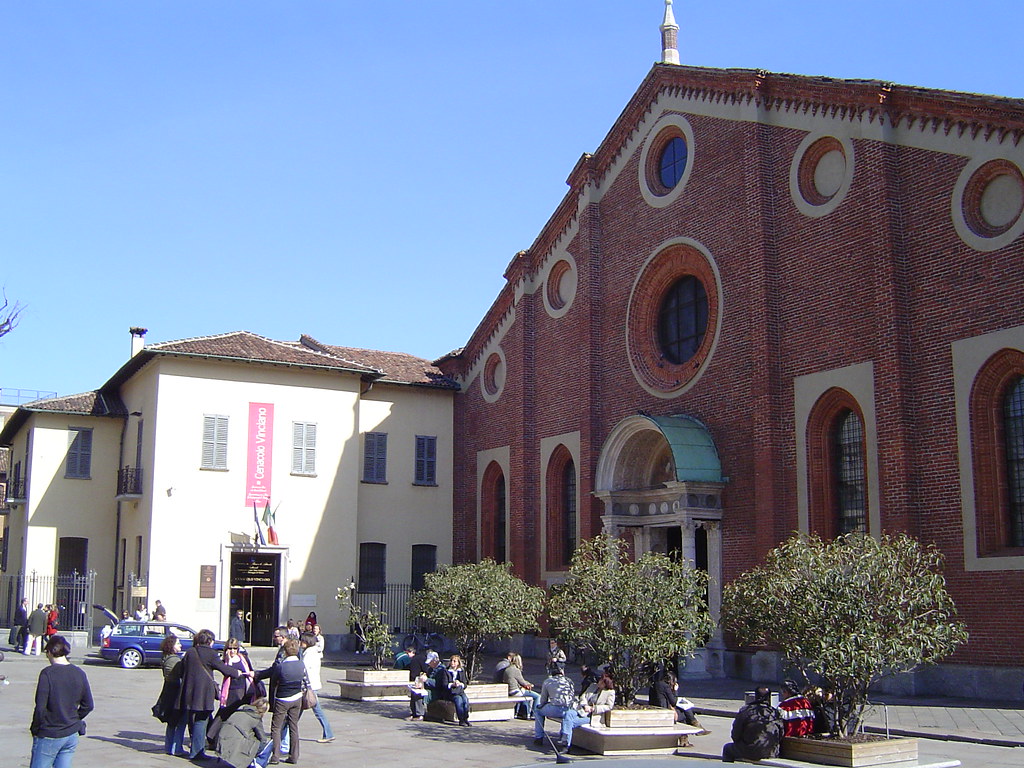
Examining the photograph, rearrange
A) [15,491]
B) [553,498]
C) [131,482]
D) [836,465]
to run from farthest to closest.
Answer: [15,491] → [131,482] → [553,498] → [836,465]

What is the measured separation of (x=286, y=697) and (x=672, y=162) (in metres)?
18.0

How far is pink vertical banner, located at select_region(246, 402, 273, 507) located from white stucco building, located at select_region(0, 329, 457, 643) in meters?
0.04

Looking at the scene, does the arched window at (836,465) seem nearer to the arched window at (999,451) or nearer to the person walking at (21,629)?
the arched window at (999,451)

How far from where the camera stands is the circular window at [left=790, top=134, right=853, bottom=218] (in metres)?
22.3

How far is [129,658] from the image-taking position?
27094mm

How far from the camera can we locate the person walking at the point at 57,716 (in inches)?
383

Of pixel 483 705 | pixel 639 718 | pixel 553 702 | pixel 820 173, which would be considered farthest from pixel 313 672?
pixel 820 173

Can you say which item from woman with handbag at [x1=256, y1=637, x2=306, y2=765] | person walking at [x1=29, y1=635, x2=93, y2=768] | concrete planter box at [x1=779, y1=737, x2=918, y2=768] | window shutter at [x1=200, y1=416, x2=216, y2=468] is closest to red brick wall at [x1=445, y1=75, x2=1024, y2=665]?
concrete planter box at [x1=779, y1=737, x2=918, y2=768]

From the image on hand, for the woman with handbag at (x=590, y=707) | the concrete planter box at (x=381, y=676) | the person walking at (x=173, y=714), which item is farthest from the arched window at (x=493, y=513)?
the person walking at (x=173, y=714)

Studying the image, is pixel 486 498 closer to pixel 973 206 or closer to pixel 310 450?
pixel 310 450

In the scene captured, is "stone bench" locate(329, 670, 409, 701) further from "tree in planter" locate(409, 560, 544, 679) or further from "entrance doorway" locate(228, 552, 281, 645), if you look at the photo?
"entrance doorway" locate(228, 552, 281, 645)

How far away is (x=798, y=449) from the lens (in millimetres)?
22438

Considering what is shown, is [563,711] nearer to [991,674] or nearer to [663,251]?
[991,674]

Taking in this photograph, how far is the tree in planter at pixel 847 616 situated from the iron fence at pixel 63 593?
2442 cm
